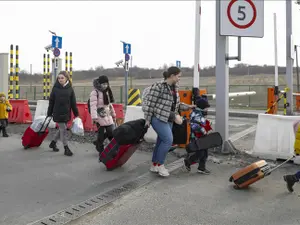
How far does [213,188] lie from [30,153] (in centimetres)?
389

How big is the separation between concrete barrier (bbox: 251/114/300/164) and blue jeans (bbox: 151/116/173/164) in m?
2.10

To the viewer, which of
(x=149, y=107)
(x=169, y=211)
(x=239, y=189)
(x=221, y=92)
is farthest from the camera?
(x=221, y=92)

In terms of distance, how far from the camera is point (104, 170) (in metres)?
6.16

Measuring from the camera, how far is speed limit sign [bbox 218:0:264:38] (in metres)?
6.86

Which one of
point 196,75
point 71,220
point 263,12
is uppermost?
point 263,12

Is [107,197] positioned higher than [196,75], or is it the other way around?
[196,75]

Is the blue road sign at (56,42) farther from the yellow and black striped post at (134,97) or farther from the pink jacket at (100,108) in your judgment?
the pink jacket at (100,108)

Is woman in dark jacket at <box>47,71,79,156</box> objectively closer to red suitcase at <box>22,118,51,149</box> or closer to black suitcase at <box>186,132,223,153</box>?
red suitcase at <box>22,118,51,149</box>

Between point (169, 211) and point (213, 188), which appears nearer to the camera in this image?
point (169, 211)

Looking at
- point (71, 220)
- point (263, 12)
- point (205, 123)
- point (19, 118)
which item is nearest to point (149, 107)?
point (205, 123)

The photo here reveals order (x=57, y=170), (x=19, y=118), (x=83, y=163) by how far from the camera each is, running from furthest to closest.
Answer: (x=19, y=118), (x=83, y=163), (x=57, y=170)

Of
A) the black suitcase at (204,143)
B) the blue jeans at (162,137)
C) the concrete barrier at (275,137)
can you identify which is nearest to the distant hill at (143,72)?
the concrete barrier at (275,137)

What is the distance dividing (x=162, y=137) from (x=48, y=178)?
1.81 meters

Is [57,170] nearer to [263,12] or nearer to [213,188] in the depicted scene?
[213,188]
